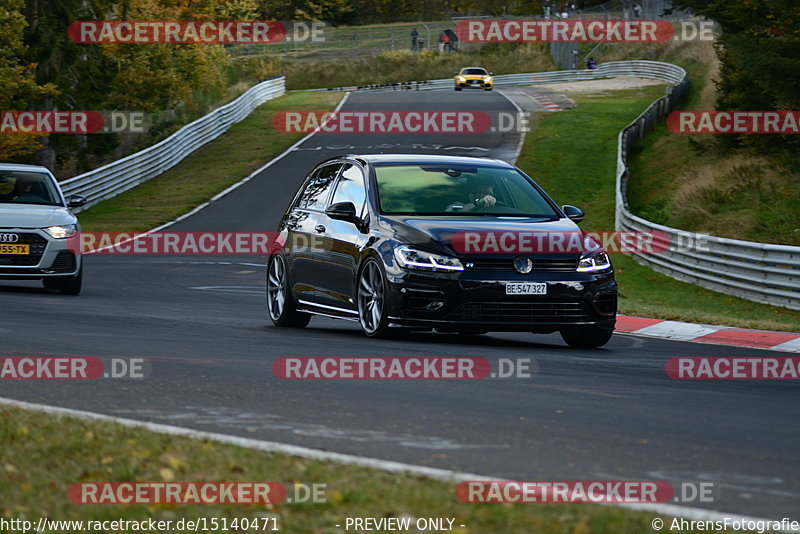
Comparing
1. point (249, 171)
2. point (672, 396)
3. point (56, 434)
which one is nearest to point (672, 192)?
point (249, 171)

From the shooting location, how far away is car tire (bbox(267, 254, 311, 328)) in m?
13.9

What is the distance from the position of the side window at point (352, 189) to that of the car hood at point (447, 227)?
62 cm

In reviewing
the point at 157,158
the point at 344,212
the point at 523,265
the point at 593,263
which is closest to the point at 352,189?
the point at 344,212

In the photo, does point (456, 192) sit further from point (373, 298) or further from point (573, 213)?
point (373, 298)

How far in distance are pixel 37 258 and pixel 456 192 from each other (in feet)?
25.6

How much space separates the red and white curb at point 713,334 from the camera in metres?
13.5

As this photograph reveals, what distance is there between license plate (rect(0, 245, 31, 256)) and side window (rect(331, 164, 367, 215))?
6444mm

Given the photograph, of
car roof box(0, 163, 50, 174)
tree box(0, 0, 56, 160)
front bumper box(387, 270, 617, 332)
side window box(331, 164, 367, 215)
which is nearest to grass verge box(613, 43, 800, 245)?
car roof box(0, 163, 50, 174)

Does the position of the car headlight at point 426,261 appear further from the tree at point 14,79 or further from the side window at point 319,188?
the tree at point 14,79

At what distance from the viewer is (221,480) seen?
18.7 ft

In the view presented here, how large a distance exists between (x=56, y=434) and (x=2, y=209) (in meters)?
12.1

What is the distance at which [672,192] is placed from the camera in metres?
35.9

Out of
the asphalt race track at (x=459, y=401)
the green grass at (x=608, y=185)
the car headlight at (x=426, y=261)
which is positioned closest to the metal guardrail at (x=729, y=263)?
the green grass at (x=608, y=185)

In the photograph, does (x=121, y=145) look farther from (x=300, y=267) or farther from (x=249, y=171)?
(x=300, y=267)
